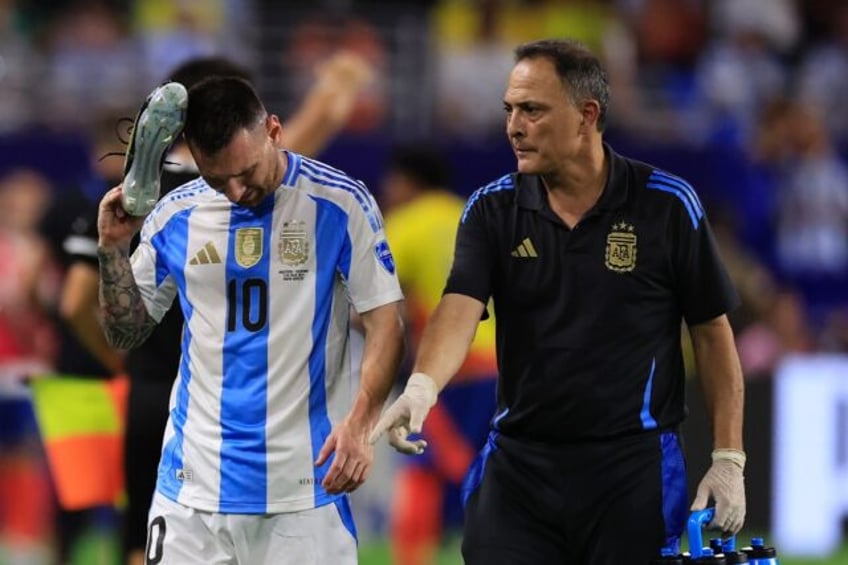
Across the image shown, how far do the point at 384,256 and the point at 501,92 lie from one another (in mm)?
9395

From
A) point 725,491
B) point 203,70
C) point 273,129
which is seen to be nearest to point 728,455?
point 725,491

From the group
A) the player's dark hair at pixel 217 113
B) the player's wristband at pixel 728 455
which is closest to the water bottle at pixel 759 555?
the player's wristband at pixel 728 455

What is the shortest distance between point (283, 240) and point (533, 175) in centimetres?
77

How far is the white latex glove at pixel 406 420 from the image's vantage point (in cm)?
509

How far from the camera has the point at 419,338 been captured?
998cm

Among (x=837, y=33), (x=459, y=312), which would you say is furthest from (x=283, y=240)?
(x=837, y=33)

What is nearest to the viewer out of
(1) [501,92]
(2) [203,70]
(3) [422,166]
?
(2) [203,70]

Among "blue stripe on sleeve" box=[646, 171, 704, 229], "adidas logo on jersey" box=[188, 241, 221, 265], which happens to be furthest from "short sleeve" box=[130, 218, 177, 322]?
"blue stripe on sleeve" box=[646, 171, 704, 229]

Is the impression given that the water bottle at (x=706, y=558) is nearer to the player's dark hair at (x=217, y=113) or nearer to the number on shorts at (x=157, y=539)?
the number on shorts at (x=157, y=539)

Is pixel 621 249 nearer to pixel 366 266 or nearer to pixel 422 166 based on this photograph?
pixel 366 266

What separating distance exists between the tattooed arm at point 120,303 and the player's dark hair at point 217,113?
428mm

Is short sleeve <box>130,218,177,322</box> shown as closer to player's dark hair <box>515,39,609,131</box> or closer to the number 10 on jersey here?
the number 10 on jersey

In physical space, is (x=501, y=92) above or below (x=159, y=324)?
above

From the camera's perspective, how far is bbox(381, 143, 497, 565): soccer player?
9.73 metres
